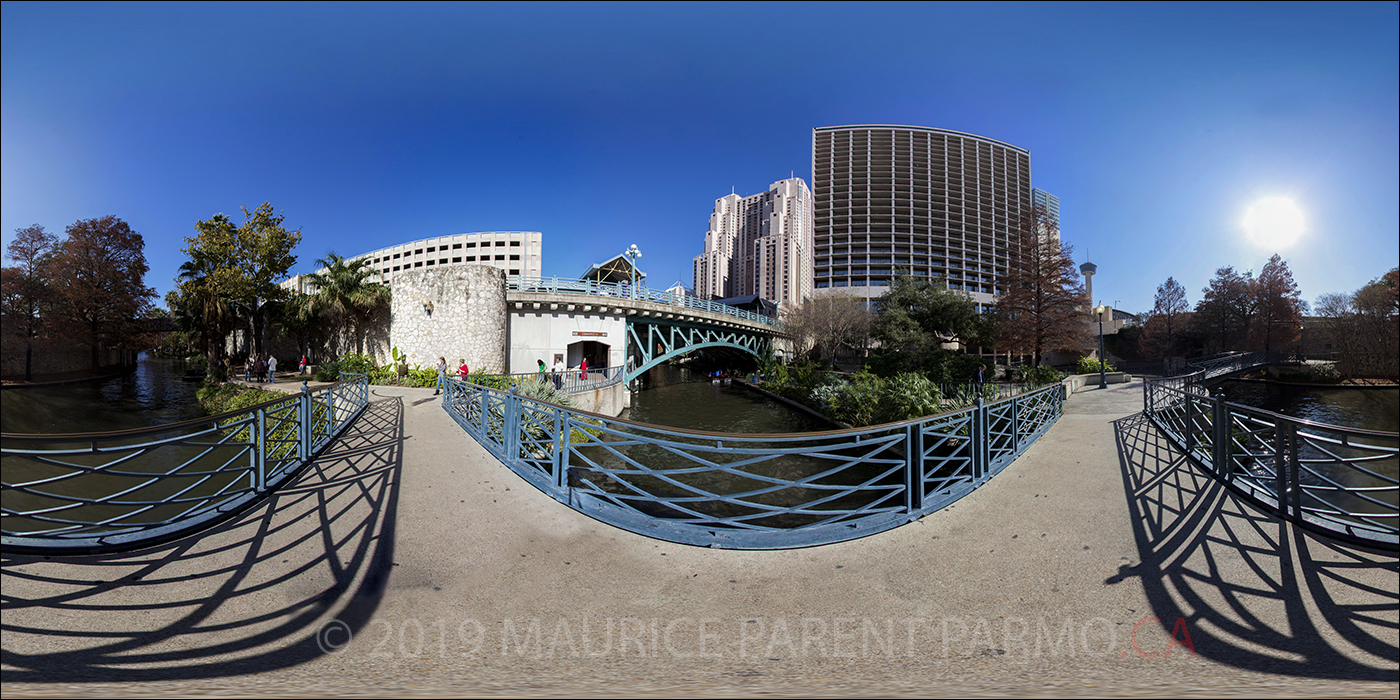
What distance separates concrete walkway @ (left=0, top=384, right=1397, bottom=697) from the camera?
2174 millimetres

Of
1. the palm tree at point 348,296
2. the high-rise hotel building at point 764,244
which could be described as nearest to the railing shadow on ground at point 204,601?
the palm tree at point 348,296

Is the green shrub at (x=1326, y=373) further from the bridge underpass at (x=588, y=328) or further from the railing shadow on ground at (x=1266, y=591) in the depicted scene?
the railing shadow on ground at (x=1266, y=591)

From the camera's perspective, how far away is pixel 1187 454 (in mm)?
5434

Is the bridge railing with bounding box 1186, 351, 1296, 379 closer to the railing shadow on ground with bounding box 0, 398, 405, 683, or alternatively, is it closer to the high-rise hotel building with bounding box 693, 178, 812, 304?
the railing shadow on ground with bounding box 0, 398, 405, 683

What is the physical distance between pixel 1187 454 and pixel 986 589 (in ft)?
15.9

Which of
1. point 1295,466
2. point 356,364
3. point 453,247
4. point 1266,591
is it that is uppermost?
point 453,247

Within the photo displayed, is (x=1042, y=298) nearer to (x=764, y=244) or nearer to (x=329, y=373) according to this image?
(x=329, y=373)

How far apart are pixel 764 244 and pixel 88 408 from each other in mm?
73946

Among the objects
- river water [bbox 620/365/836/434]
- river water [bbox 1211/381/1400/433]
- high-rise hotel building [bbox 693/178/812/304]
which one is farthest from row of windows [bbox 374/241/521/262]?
river water [bbox 1211/381/1400/433]

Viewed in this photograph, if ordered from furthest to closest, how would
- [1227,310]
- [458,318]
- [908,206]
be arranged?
[908,206], [1227,310], [458,318]

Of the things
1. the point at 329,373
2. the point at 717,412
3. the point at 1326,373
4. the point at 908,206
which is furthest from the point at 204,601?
the point at 908,206

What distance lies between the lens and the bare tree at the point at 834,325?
30656 millimetres

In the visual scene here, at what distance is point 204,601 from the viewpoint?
2.62 meters

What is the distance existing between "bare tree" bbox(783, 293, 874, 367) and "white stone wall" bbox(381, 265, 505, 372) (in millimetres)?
20880
